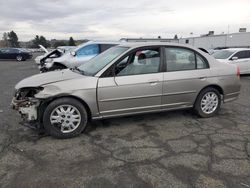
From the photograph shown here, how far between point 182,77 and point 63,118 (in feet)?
7.91

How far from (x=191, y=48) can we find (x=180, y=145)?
86.1 inches

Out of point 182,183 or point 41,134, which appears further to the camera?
point 41,134

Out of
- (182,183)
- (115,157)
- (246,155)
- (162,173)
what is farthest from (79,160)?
(246,155)

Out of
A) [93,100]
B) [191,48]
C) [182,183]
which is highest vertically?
[191,48]

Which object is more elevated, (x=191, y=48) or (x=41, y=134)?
(x=191, y=48)

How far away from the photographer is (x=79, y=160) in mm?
3418

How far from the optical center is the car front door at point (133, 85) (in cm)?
432

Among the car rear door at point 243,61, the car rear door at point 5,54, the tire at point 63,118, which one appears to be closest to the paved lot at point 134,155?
the tire at point 63,118

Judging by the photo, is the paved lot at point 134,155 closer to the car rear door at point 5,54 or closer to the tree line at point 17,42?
the car rear door at point 5,54

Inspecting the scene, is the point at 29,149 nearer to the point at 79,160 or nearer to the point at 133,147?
the point at 79,160

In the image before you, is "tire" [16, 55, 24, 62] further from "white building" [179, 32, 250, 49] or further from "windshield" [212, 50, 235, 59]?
"white building" [179, 32, 250, 49]

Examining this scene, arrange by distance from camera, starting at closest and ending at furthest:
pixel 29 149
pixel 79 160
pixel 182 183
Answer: pixel 182 183
pixel 79 160
pixel 29 149

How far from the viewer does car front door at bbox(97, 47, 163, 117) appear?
14.2 feet

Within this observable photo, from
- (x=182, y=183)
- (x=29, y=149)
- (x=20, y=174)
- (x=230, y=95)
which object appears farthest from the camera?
(x=230, y=95)
